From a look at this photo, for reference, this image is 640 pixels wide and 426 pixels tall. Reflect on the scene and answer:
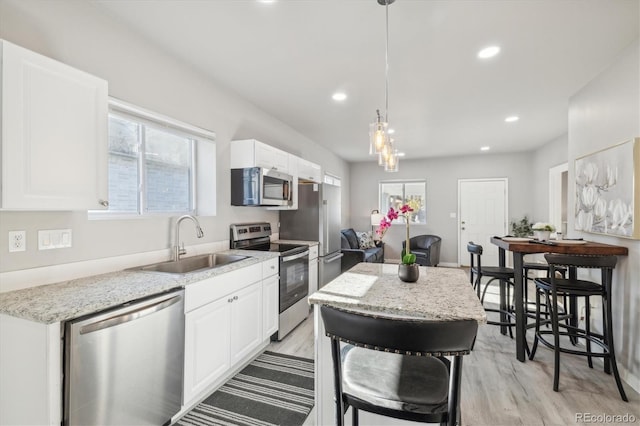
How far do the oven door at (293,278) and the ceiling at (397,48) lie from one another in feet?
5.99

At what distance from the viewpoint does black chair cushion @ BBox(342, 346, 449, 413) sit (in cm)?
116

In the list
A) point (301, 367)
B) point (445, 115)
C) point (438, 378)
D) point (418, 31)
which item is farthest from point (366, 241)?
point (438, 378)

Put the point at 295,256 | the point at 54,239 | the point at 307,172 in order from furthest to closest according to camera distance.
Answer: the point at 307,172 → the point at 295,256 → the point at 54,239

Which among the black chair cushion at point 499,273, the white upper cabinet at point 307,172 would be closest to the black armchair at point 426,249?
the white upper cabinet at point 307,172

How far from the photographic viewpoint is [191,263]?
264 cm

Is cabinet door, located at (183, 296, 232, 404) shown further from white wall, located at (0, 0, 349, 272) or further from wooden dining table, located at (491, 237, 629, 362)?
wooden dining table, located at (491, 237, 629, 362)

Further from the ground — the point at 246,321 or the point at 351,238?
the point at 351,238

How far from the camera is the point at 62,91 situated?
1517 millimetres

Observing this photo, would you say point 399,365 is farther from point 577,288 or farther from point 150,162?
point 150,162

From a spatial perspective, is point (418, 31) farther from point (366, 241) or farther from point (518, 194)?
point (518, 194)

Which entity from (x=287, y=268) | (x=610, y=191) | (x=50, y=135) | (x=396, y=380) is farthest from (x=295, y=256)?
(x=610, y=191)

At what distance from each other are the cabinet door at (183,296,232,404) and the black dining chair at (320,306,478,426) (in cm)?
104

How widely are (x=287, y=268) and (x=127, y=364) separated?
5.82 ft

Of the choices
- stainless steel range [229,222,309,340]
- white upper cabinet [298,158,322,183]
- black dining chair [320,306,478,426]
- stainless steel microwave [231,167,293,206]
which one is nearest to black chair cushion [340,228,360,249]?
white upper cabinet [298,158,322,183]
